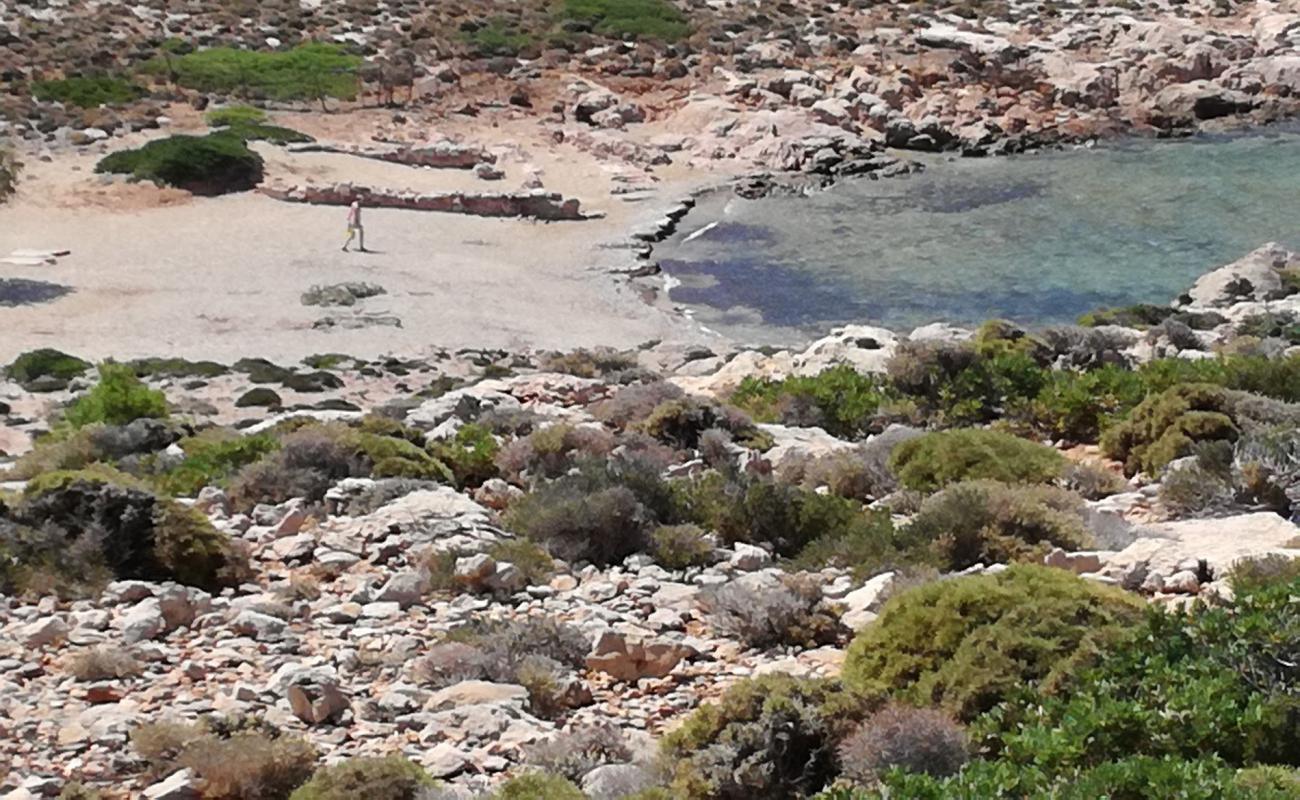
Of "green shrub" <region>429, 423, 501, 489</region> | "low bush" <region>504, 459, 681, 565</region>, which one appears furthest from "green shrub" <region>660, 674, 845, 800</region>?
"green shrub" <region>429, 423, 501, 489</region>

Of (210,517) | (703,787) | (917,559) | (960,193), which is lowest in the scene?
(960,193)

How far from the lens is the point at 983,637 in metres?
8.04

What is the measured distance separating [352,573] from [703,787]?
4.51 meters

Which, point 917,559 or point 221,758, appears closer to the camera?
point 221,758

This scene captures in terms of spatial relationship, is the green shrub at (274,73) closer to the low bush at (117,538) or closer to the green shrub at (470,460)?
the green shrub at (470,460)

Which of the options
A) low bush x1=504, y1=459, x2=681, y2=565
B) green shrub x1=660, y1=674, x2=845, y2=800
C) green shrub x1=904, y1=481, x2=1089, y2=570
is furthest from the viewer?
low bush x1=504, y1=459, x2=681, y2=565

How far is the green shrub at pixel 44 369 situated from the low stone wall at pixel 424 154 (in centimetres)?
1885

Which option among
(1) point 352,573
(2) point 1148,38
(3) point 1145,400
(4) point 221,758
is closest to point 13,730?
(4) point 221,758

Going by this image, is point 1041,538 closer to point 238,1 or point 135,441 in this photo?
point 135,441

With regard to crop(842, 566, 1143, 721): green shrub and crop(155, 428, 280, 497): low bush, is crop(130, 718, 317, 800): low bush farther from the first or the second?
crop(155, 428, 280, 497): low bush

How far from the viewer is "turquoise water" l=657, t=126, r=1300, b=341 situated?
32781 millimetres

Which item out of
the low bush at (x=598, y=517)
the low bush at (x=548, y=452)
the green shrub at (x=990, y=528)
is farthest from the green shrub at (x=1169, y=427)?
the low bush at (x=548, y=452)

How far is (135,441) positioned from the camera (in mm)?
16891

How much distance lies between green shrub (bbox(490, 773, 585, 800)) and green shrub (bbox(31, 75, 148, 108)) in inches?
1716
